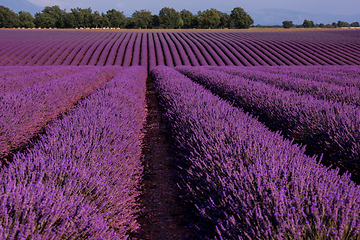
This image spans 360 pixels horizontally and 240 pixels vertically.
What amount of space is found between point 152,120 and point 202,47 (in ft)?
66.2

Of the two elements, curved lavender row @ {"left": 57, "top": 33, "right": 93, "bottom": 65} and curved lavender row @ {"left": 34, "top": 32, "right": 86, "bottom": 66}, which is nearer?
curved lavender row @ {"left": 34, "top": 32, "right": 86, "bottom": 66}

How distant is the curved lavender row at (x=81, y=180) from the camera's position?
1349 millimetres

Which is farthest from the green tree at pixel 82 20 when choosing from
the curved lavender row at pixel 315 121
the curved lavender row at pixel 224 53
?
the curved lavender row at pixel 315 121

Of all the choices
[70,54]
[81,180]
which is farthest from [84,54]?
[81,180]

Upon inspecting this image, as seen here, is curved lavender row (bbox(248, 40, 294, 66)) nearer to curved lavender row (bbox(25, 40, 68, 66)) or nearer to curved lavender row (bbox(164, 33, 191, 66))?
curved lavender row (bbox(164, 33, 191, 66))

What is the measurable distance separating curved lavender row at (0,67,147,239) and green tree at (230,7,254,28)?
65368mm

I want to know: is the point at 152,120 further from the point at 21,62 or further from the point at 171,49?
the point at 171,49

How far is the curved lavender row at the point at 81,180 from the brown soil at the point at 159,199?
0.24 metres

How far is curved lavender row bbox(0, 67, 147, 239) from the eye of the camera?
4.42ft

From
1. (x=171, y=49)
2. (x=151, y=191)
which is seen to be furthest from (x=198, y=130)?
(x=171, y=49)

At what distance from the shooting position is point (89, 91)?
25.4ft

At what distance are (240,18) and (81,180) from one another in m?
67.6

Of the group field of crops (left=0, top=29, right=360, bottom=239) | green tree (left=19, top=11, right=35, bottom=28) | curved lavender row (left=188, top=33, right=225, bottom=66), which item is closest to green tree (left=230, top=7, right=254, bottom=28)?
curved lavender row (left=188, top=33, right=225, bottom=66)

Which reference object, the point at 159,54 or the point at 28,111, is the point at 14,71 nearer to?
the point at 28,111
